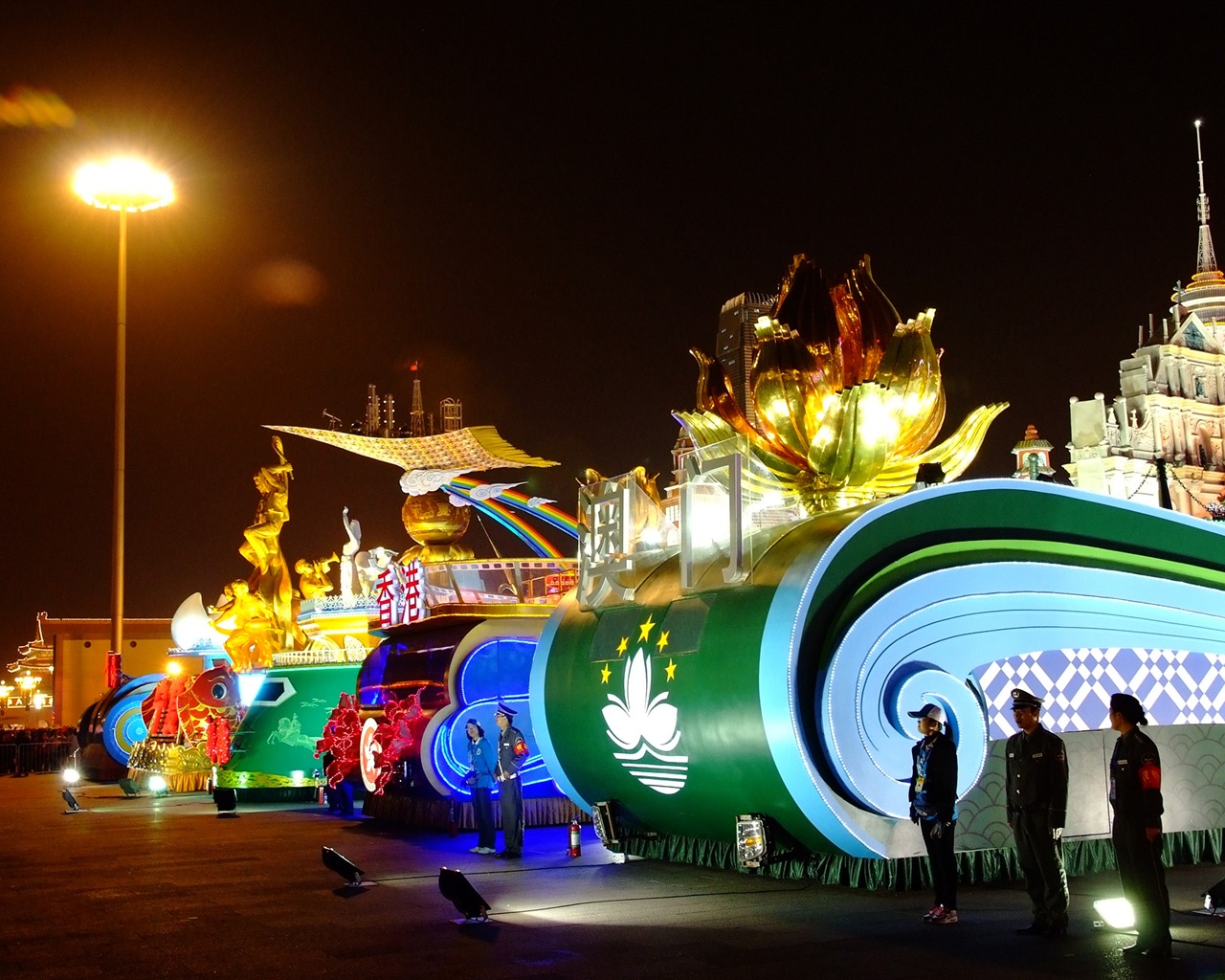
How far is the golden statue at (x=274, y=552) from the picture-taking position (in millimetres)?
29406

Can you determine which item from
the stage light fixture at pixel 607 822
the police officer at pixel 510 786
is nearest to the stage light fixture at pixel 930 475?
the stage light fixture at pixel 607 822

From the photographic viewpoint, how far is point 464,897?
975cm

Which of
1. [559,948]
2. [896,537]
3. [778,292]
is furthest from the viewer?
[778,292]

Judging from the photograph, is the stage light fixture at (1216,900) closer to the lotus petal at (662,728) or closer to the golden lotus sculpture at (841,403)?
the lotus petal at (662,728)

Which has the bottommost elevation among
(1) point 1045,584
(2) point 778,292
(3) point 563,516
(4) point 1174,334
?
(1) point 1045,584

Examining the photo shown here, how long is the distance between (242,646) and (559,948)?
2189 cm

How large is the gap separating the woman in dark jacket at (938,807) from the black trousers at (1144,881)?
1312 millimetres

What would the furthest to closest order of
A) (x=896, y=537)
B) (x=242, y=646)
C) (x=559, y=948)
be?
(x=242, y=646), (x=896, y=537), (x=559, y=948)

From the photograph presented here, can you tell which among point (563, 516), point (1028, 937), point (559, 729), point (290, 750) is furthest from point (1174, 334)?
point (1028, 937)

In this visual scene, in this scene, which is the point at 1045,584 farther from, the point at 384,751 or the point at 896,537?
the point at 384,751

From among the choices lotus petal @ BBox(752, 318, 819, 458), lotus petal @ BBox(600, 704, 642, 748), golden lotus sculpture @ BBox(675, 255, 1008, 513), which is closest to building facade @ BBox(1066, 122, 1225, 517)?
golden lotus sculpture @ BBox(675, 255, 1008, 513)

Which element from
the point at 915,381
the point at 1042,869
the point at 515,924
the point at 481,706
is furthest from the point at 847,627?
the point at 481,706

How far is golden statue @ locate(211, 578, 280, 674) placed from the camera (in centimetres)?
2919

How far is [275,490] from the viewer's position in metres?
30.2
